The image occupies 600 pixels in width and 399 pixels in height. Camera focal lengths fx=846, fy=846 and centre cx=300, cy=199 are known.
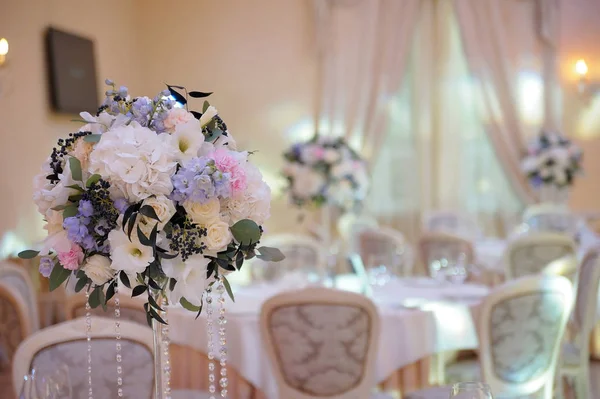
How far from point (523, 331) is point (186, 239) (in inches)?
88.5

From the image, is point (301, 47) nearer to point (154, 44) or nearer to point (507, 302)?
point (154, 44)

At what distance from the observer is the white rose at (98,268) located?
1.76m

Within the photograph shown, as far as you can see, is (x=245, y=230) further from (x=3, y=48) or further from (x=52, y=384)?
(x=3, y=48)

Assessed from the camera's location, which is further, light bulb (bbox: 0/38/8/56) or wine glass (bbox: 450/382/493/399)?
light bulb (bbox: 0/38/8/56)

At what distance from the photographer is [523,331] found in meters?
3.59

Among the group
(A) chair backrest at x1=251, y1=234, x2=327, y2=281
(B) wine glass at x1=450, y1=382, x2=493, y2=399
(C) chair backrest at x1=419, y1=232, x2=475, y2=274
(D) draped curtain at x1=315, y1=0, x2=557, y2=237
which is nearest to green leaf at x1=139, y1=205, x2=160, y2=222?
(B) wine glass at x1=450, y1=382, x2=493, y2=399

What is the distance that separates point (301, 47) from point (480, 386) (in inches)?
287

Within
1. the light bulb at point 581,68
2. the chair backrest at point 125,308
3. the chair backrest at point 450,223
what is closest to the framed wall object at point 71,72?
the chair backrest at point 450,223

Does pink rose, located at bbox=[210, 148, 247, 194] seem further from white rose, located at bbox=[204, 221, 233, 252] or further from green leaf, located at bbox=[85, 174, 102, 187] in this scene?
green leaf, located at bbox=[85, 174, 102, 187]

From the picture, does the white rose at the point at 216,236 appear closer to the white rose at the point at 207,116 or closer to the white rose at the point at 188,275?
the white rose at the point at 188,275

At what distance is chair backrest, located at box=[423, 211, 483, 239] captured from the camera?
7.81m

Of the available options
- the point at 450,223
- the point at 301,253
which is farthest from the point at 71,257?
the point at 450,223

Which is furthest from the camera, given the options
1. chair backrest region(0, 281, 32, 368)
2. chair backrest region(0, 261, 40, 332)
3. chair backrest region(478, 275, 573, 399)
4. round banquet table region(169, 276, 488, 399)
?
chair backrest region(0, 261, 40, 332)

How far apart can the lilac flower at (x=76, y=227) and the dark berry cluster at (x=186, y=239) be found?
175 millimetres
